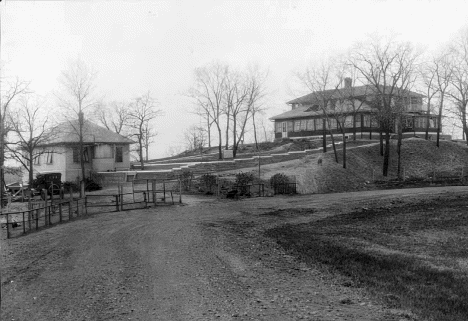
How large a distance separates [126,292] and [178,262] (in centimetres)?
241

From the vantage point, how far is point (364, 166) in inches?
1688

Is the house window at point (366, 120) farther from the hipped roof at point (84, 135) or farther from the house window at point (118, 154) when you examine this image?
the house window at point (118, 154)

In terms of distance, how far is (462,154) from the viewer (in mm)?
51031

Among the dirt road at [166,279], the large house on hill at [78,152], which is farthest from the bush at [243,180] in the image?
the large house on hill at [78,152]

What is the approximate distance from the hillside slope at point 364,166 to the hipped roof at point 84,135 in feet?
48.6

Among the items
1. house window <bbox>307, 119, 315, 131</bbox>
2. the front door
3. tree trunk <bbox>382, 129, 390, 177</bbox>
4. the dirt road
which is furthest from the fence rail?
the front door

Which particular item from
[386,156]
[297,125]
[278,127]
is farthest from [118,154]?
[278,127]

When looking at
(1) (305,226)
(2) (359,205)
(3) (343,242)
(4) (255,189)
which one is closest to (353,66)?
(4) (255,189)

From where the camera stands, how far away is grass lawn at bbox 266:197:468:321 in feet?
24.6

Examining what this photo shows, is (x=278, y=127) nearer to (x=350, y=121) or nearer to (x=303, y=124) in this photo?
(x=303, y=124)

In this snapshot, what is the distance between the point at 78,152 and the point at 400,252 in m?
34.1

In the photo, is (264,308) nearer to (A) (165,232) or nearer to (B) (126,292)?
(B) (126,292)

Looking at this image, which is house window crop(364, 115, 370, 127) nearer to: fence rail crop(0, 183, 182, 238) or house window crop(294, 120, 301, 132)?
house window crop(294, 120, 301, 132)

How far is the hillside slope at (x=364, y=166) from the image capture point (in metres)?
36.2
